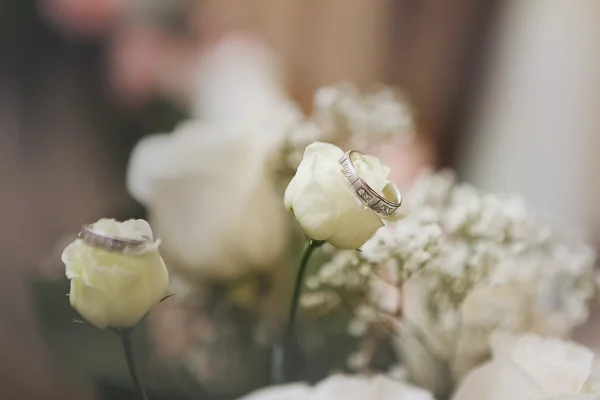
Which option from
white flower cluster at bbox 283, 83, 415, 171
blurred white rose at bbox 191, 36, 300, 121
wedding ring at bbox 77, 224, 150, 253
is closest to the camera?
wedding ring at bbox 77, 224, 150, 253

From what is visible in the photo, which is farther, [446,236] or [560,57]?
[560,57]

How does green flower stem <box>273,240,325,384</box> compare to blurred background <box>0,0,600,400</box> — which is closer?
green flower stem <box>273,240,325,384</box>

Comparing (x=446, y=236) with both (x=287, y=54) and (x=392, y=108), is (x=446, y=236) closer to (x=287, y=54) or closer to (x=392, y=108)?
(x=392, y=108)

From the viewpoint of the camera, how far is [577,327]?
0.37 meters

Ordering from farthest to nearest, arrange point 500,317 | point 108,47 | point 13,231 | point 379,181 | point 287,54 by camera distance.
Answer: point 287,54 < point 108,47 < point 13,231 < point 500,317 < point 379,181

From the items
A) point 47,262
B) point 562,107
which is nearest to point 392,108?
point 47,262

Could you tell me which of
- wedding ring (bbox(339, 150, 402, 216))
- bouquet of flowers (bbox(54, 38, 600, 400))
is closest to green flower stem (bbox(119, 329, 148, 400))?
bouquet of flowers (bbox(54, 38, 600, 400))

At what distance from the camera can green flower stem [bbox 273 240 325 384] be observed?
0.94 ft

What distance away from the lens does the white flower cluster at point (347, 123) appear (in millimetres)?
344

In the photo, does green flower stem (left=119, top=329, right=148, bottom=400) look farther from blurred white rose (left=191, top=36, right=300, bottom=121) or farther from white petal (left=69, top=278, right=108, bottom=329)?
blurred white rose (left=191, top=36, right=300, bottom=121)

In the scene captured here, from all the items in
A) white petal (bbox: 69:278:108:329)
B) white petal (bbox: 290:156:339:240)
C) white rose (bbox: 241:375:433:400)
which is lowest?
white petal (bbox: 69:278:108:329)

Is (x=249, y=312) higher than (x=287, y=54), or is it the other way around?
(x=287, y=54)

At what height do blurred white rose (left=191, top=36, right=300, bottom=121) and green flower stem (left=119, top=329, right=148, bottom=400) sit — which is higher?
blurred white rose (left=191, top=36, right=300, bottom=121)

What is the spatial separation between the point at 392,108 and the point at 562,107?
0.87 m
